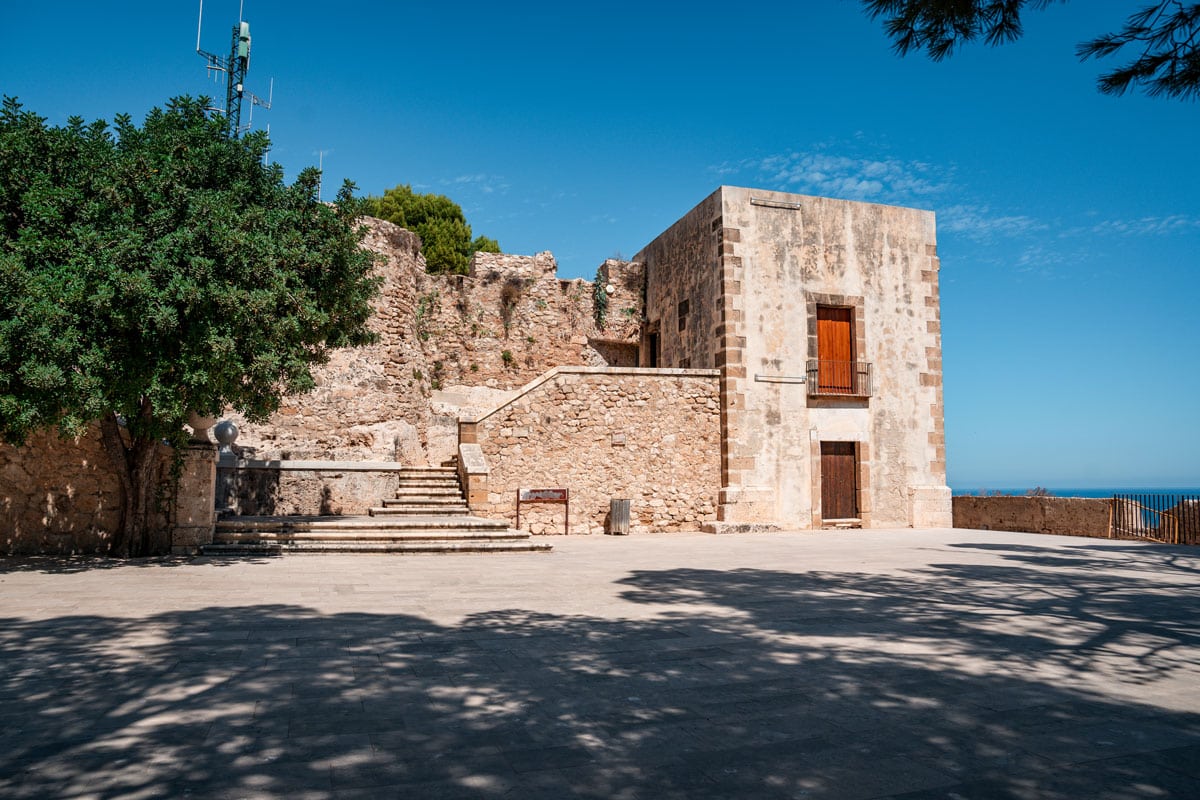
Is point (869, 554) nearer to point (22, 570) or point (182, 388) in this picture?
point (182, 388)

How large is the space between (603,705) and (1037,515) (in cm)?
1770

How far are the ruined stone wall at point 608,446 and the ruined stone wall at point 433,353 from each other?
3.44 metres

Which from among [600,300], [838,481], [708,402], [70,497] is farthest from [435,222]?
[70,497]

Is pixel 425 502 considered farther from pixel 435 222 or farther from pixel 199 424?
pixel 435 222

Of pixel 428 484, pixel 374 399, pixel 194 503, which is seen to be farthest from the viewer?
pixel 374 399

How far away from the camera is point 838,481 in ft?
55.2

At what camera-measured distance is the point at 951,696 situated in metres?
3.86

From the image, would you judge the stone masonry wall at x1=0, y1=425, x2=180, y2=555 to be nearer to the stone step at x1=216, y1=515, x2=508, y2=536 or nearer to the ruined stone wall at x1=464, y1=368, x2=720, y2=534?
the stone step at x1=216, y1=515, x2=508, y2=536

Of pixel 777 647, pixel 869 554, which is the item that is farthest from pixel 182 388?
pixel 869 554

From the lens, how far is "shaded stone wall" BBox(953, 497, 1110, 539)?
16234 millimetres

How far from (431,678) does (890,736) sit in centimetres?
241

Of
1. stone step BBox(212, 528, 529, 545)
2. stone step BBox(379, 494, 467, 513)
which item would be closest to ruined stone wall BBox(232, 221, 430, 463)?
stone step BBox(379, 494, 467, 513)

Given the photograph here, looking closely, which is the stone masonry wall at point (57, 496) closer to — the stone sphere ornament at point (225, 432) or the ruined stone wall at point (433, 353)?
the stone sphere ornament at point (225, 432)

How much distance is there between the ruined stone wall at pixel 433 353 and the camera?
659 inches
